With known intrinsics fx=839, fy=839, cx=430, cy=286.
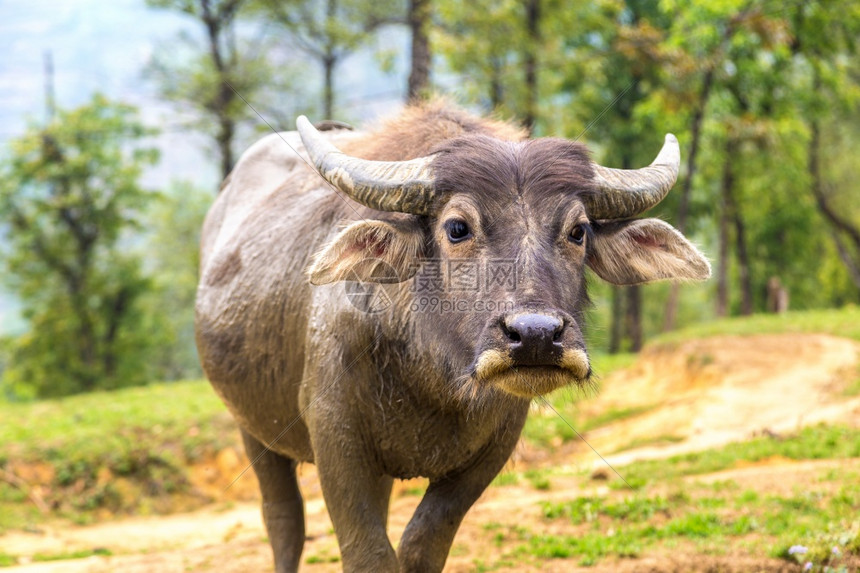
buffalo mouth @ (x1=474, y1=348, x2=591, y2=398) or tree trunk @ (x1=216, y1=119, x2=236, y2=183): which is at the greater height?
tree trunk @ (x1=216, y1=119, x2=236, y2=183)

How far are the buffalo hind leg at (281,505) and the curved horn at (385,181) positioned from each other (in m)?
2.58

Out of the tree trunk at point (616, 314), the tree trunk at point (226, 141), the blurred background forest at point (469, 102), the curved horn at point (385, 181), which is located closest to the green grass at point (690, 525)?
the curved horn at point (385, 181)

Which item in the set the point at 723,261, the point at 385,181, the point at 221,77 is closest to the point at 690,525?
the point at 385,181

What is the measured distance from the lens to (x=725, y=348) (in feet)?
42.7

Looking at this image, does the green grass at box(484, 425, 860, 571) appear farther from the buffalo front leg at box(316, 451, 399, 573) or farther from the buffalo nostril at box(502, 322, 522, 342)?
the buffalo nostril at box(502, 322, 522, 342)

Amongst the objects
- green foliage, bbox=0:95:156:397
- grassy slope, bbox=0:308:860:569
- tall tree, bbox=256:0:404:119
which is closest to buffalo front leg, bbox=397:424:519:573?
grassy slope, bbox=0:308:860:569

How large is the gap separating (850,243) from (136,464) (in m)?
30.2

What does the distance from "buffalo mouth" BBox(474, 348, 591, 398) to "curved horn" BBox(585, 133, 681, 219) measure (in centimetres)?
82

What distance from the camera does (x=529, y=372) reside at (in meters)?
3.20

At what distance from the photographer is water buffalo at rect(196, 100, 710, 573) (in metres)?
3.41

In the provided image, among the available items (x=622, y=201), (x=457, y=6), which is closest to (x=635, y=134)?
(x=457, y=6)

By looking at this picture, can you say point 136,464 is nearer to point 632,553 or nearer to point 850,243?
point 632,553

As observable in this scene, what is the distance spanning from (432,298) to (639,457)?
6684 mm

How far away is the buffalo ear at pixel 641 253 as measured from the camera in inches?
156
